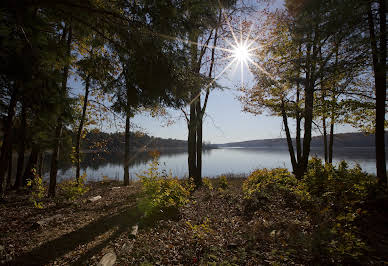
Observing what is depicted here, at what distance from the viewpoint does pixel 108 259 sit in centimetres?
315

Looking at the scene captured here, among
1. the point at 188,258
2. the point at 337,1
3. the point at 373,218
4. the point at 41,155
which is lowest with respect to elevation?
the point at 188,258

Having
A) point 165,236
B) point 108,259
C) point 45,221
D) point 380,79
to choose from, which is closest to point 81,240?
point 108,259

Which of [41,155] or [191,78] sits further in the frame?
[41,155]

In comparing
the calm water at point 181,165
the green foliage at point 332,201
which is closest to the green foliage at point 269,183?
the green foliage at point 332,201

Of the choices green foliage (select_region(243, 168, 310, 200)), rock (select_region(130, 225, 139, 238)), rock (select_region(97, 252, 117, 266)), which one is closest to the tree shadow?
rock (select_region(130, 225, 139, 238))

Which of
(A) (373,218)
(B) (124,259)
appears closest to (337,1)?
(A) (373,218)

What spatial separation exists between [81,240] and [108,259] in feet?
4.16

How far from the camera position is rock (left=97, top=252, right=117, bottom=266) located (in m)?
3.02

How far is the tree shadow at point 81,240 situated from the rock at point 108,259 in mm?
388

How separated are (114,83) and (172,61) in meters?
1.46

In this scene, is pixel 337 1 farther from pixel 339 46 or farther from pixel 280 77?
pixel 280 77

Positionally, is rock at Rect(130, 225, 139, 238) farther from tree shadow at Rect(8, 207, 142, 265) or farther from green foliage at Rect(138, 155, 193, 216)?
green foliage at Rect(138, 155, 193, 216)

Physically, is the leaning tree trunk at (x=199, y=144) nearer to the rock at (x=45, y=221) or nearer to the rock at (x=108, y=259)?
the rock at (x=45, y=221)

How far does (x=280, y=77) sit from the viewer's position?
8.55 metres
